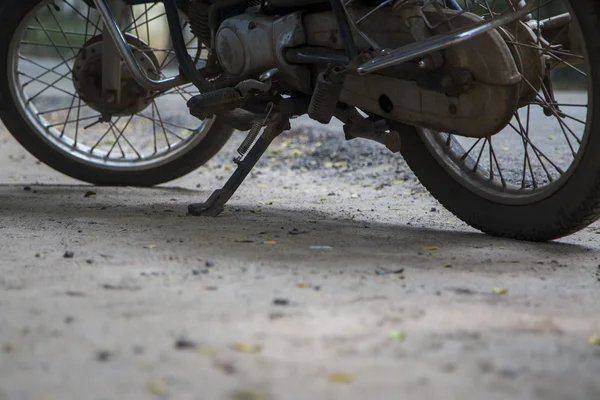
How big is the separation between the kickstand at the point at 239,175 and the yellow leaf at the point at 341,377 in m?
1.75

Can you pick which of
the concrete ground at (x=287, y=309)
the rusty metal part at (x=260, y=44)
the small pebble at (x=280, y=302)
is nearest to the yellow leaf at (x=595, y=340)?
the concrete ground at (x=287, y=309)

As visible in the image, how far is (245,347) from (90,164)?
2746 mm

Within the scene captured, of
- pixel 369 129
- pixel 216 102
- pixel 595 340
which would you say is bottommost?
pixel 595 340

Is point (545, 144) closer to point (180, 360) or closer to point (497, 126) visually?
point (497, 126)

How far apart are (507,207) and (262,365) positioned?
1565 millimetres

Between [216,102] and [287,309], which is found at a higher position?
[216,102]

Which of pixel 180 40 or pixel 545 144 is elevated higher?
pixel 180 40

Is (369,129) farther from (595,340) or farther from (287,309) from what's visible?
(595,340)

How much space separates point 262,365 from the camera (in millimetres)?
1720

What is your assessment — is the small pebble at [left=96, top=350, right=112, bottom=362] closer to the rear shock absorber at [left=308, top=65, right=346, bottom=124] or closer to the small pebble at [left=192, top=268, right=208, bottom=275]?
the small pebble at [left=192, top=268, right=208, bottom=275]

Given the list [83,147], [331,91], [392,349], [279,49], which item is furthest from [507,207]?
[83,147]

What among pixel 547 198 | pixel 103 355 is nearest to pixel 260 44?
pixel 547 198

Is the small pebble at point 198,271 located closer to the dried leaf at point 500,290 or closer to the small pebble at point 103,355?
the small pebble at point 103,355

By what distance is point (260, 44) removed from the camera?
10.9 feet
